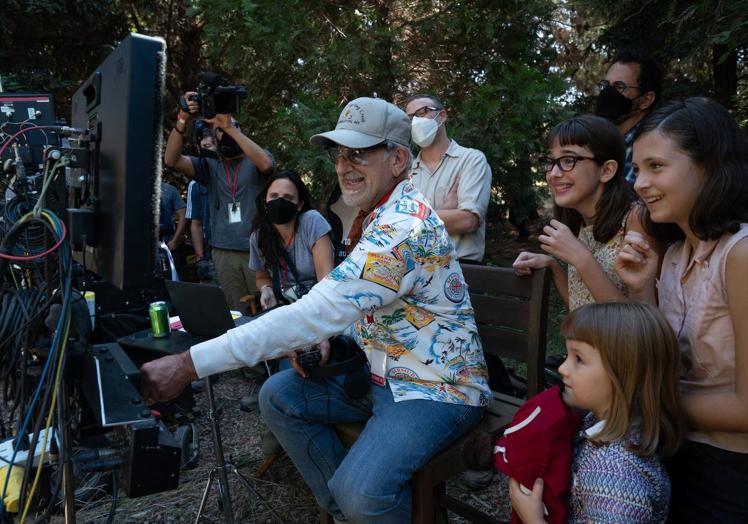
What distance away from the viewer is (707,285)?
4.65 feet

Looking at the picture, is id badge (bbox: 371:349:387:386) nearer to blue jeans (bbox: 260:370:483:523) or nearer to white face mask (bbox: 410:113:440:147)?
blue jeans (bbox: 260:370:483:523)

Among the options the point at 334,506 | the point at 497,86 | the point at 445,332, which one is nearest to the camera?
the point at 445,332

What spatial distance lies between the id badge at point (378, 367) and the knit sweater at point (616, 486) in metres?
0.69

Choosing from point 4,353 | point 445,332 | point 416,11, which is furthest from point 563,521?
point 416,11

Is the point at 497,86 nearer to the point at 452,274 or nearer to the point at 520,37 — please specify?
the point at 520,37

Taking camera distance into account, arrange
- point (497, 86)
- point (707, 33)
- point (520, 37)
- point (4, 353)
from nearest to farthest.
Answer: point (4, 353) < point (707, 33) < point (497, 86) < point (520, 37)

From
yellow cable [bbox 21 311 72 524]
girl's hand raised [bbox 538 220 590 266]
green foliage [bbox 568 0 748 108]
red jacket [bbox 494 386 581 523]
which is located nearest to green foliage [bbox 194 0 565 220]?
green foliage [bbox 568 0 748 108]

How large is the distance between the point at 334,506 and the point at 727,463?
50.0 inches

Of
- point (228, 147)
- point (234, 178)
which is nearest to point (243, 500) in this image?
point (234, 178)

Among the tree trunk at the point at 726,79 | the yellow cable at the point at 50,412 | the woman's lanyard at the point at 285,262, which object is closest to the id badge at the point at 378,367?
the yellow cable at the point at 50,412

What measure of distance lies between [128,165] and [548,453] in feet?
4.01

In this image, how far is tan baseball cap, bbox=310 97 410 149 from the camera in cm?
191

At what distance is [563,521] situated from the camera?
1470 mm

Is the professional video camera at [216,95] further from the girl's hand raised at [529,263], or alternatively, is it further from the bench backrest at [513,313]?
the girl's hand raised at [529,263]
